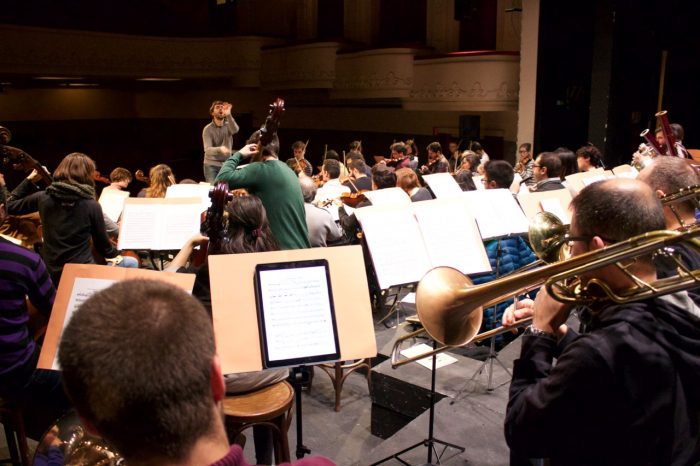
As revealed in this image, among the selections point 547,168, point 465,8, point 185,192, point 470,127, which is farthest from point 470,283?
point 470,127

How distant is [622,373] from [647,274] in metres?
0.35

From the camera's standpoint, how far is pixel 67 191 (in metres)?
4.07

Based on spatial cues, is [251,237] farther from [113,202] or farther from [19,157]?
[113,202]

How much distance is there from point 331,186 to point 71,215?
3.13m

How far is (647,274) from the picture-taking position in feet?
5.58

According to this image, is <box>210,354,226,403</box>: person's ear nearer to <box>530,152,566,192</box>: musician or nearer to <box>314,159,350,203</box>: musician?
<box>530,152,566,192</box>: musician

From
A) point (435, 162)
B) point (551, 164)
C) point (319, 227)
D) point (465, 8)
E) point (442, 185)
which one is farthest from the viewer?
point (465, 8)

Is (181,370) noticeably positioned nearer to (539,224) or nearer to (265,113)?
(539,224)

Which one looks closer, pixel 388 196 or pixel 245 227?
pixel 245 227

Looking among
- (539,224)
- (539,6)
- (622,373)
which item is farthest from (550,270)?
(539,6)

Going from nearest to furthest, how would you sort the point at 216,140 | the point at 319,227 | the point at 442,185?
the point at 319,227, the point at 442,185, the point at 216,140

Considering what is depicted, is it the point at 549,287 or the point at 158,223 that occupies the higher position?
the point at 549,287

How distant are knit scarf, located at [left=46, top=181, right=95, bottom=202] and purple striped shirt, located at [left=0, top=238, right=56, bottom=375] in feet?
4.98

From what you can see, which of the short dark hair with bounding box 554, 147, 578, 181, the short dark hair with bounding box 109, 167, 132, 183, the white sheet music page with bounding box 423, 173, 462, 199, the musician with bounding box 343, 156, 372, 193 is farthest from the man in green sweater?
the short dark hair with bounding box 554, 147, 578, 181
